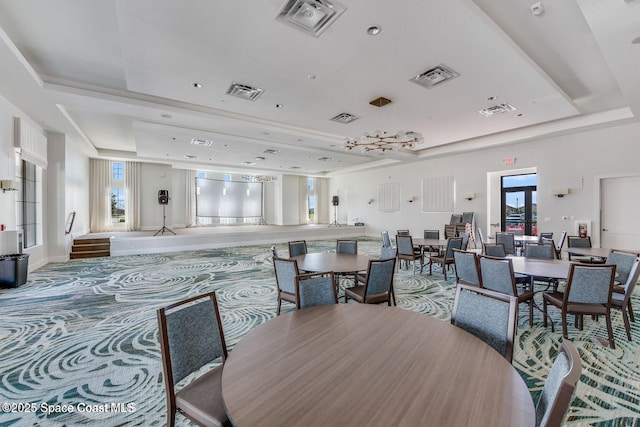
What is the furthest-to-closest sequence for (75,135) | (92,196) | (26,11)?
(92,196) → (75,135) → (26,11)

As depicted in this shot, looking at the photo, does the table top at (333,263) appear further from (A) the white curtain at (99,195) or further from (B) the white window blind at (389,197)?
(A) the white curtain at (99,195)

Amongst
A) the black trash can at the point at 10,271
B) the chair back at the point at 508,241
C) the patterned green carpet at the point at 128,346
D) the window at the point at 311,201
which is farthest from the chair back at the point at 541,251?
the window at the point at 311,201

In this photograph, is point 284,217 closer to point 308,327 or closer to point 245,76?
point 245,76

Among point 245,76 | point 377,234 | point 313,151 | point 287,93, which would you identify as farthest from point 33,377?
point 377,234

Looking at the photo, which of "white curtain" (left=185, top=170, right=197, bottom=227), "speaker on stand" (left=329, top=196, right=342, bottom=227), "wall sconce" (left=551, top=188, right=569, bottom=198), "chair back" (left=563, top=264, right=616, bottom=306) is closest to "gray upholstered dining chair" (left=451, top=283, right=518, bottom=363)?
"chair back" (left=563, top=264, right=616, bottom=306)

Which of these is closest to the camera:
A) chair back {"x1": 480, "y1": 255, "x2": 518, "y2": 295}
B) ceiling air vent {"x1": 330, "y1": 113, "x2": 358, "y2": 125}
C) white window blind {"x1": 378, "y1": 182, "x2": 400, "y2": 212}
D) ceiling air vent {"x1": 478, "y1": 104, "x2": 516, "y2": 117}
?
chair back {"x1": 480, "y1": 255, "x2": 518, "y2": 295}

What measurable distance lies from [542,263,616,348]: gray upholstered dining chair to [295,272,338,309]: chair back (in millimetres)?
2538

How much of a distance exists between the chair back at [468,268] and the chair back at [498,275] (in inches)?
2.6

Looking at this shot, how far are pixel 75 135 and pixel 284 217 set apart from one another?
945 cm

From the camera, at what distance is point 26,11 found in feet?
11.3

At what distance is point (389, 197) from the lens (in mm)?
13133

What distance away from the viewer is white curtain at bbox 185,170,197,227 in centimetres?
1340

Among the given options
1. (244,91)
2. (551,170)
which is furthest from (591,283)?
(551,170)

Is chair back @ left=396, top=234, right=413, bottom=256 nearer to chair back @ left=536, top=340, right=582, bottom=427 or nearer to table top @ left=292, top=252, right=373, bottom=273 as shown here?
table top @ left=292, top=252, right=373, bottom=273
